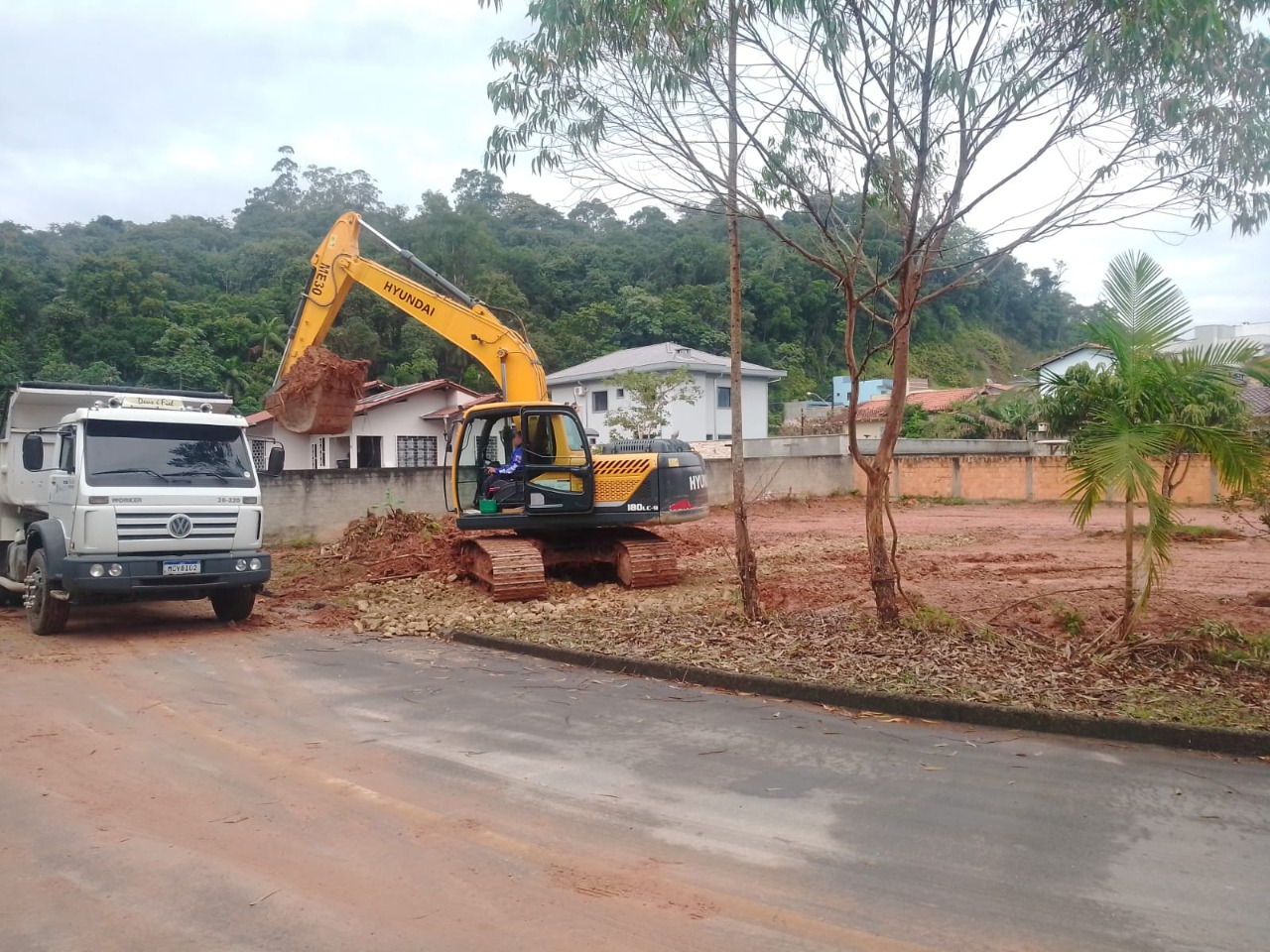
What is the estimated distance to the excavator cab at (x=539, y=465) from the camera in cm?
1328

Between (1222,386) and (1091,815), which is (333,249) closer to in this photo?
(1222,386)

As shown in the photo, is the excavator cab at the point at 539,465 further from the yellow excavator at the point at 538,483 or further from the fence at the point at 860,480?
the fence at the point at 860,480

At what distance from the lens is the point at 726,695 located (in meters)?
8.41

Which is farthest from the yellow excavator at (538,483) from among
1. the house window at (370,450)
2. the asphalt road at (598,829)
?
the house window at (370,450)

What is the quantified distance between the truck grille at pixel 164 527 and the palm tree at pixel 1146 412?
8617 mm

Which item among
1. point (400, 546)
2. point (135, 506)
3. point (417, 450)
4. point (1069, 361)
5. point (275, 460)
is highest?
point (1069, 361)

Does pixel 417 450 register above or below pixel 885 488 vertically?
above

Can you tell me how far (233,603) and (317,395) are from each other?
196 inches

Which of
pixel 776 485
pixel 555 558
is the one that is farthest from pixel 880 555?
pixel 776 485

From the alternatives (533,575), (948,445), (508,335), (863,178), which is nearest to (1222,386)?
(863,178)

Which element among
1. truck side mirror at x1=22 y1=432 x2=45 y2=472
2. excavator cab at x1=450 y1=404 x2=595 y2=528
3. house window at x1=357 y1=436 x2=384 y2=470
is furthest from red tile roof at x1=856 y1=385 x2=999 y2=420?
A: truck side mirror at x1=22 y1=432 x2=45 y2=472

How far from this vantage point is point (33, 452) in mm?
11719

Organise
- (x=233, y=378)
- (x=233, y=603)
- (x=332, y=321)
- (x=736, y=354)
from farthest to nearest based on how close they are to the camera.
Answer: (x=233, y=378) → (x=332, y=321) → (x=233, y=603) → (x=736, y=354)

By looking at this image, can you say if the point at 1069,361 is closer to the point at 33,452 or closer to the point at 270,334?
the point at 33,452
